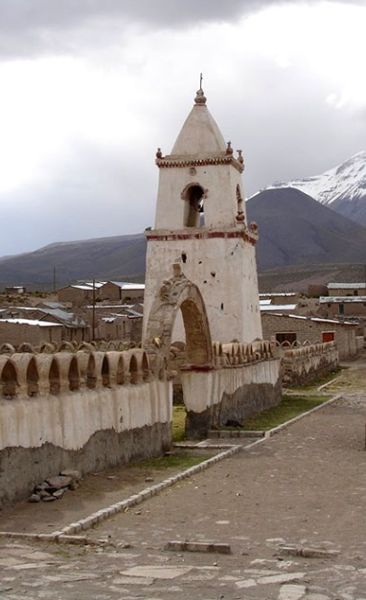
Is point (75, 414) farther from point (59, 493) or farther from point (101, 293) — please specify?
point (101, 293)

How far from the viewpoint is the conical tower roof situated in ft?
97.7

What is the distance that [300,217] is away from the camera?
197125mm

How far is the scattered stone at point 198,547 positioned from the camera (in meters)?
8.20

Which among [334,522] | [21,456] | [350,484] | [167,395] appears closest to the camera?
[334,522]

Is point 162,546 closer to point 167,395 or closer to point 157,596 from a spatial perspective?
point 157,596

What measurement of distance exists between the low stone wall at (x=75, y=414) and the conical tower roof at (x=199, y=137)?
1491 centimetres

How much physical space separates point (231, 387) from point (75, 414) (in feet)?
28.5

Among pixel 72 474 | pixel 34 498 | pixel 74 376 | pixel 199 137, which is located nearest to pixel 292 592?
pixel 34 498

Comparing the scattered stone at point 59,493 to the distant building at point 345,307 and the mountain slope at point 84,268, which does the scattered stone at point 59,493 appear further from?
the mountain slope at point 84,268

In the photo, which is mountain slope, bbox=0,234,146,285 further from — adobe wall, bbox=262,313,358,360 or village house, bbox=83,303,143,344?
adobe wall, bbox=262,313,358,360

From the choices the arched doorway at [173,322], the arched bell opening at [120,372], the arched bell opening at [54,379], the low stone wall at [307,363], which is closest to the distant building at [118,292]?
the low stone wall at [307,363]

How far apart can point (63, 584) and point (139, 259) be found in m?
169

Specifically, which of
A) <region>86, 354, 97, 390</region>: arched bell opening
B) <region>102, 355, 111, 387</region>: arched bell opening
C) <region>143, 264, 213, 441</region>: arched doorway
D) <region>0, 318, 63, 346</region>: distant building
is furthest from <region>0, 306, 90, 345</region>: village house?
<region>86, 354, 97, 390</region>: arched bell opening

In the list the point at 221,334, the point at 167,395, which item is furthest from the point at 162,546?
the point at 221,334
